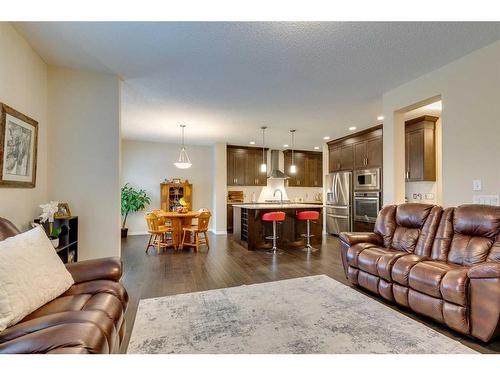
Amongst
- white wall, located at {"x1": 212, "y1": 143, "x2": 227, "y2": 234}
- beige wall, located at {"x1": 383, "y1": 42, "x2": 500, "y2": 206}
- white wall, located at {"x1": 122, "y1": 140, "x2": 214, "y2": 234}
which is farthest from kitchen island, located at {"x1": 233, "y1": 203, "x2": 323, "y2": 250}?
beige wall, located at {"x1": 383, "y1": 42, "x2": 500, "y2": 206}

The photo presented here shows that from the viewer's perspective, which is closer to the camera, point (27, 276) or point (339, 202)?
point (27, 276)

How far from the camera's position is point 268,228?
5383 millimetres

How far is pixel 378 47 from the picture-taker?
251cm

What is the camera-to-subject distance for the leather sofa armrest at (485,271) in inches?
70.5

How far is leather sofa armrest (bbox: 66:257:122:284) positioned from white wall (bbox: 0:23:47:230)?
2.98 feet

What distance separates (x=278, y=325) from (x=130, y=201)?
217 inches

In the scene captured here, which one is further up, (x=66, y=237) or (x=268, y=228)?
(x=66, y=237)

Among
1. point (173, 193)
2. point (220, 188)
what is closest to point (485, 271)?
point (220, 188)

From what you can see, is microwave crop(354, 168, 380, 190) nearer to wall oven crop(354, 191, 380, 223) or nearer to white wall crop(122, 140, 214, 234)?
wall oven crop(354, 191, 380, 223)

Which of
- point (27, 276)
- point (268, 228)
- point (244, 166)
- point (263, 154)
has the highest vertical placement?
point (263, 154)

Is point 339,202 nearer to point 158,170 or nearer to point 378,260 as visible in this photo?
point 378,260

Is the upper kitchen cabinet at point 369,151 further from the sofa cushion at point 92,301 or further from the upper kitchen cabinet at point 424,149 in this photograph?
A: the sofa cushion at point 92,301

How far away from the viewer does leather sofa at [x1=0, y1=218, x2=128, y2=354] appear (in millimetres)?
1021
